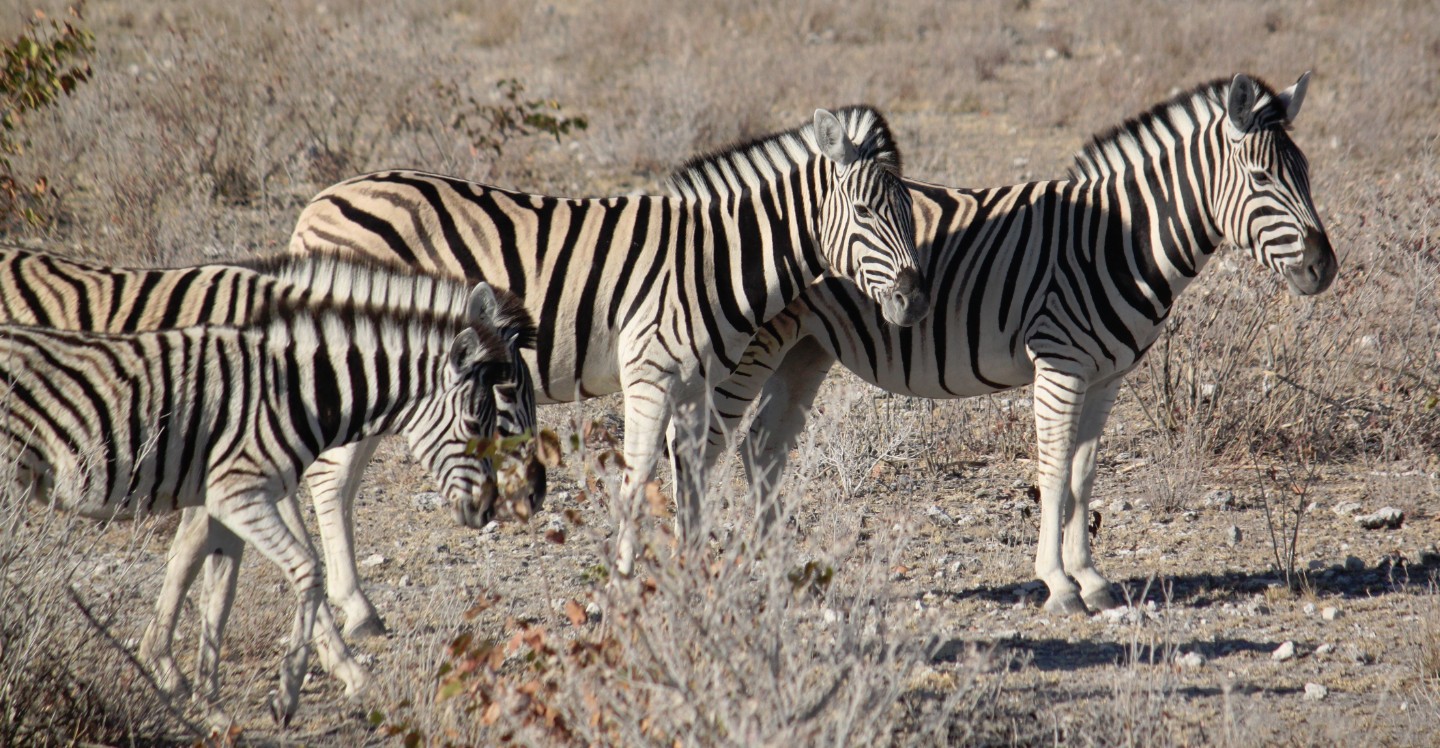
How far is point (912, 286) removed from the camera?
538 cm

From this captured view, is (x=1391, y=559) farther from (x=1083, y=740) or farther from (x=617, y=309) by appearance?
(x=617, y=309)

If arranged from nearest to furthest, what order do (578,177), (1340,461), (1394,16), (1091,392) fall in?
(1091,392)
(1340,461)
(578,177)
(1394,16)

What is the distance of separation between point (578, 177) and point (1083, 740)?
29.1 ft

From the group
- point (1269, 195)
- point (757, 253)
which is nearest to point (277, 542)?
point (757, 253)

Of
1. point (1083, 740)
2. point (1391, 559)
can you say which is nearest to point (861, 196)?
point (1083, 740)

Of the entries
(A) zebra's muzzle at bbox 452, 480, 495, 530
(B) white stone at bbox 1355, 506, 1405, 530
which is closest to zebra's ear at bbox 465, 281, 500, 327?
(A) zebra's muzzle at bbox 452, 480, 495, 530

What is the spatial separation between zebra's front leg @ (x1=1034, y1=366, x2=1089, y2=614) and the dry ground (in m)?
0.19

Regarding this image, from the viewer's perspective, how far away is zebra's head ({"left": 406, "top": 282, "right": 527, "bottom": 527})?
173 inches

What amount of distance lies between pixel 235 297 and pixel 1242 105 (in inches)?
166

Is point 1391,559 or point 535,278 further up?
point 535,278

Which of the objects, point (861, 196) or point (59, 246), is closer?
point (861, 196)

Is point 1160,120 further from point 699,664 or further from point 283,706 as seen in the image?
point 283,706

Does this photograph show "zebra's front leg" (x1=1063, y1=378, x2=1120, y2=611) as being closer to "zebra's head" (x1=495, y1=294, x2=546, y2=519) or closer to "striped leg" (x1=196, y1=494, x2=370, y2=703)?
"zebra's head" (x1=495, y1=294, x2=546, y2=519)

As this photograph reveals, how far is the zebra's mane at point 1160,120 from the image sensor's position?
5.60m
